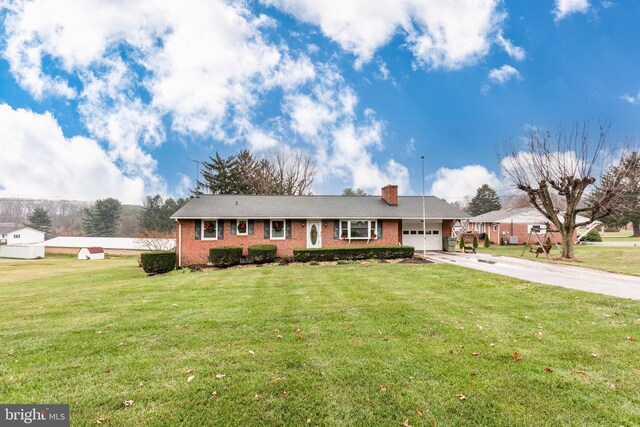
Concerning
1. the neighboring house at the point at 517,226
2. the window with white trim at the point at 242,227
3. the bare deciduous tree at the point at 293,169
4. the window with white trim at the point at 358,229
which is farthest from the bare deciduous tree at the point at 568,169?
the bare deciduous tree at the point at 293,169

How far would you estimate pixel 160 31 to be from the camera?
17094mm

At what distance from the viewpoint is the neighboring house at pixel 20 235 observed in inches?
2381

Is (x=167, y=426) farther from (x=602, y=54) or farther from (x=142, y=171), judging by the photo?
(x=142, y=171)

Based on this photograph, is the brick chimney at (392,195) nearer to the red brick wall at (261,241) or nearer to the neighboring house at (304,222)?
the neighboring house at (304,222)

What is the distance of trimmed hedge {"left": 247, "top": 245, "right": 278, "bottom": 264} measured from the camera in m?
17.6

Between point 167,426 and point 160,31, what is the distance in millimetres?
19976

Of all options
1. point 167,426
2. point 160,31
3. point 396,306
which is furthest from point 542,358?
point 160,31

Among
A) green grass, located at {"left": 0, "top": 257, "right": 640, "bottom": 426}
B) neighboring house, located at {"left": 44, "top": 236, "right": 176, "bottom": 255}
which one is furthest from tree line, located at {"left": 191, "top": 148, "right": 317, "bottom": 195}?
green grass, located at {"left": 0, "top": 257, "right": 640, "bottom": 426}

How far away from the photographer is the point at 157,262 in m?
16.8

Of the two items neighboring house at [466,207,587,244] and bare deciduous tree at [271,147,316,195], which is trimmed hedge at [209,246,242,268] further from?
neighboring house at [466,207,587,244]

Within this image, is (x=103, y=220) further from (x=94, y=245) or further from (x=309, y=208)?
(x=309, y=208)

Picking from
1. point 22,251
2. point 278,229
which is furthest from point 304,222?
point 22,251

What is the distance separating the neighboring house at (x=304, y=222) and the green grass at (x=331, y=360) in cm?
1050

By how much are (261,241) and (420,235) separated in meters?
11.5
